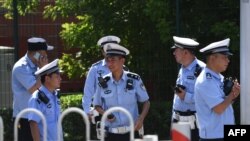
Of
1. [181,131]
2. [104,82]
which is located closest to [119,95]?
[104,82]

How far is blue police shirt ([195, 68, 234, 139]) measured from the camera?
6.65 meters

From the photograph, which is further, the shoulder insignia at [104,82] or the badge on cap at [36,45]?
the badge on cap at [36,45]

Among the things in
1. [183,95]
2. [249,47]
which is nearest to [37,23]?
[183,95]

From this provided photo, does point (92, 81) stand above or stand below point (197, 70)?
below

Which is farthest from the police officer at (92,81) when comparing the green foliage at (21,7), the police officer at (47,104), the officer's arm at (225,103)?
the green foliage at (21,7)

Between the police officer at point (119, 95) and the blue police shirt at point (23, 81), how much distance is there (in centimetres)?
105

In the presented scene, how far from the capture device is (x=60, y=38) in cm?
1289

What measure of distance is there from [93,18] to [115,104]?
5.34 metres

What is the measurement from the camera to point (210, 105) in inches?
262

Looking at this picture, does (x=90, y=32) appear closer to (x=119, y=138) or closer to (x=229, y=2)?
(x=229, y=2)

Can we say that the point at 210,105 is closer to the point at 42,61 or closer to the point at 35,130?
the point at 35,130

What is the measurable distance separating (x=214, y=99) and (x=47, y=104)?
1.66m

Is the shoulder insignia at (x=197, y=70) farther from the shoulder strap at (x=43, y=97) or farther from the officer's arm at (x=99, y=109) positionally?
the shoulder strap at (x=43, y=97)

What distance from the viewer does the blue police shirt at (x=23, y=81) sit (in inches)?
→ 321
